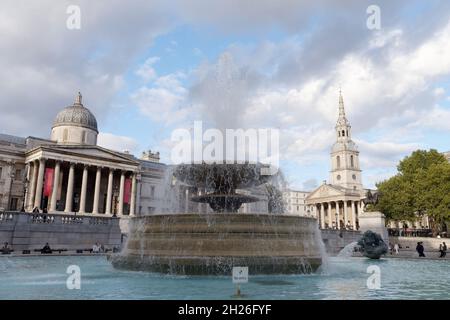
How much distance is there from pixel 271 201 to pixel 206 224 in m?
7.32

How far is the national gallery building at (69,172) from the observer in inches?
1939

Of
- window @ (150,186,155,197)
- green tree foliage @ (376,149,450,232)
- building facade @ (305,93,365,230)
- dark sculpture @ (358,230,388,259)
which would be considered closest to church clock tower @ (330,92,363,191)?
building facade @ (305,93,365,230)

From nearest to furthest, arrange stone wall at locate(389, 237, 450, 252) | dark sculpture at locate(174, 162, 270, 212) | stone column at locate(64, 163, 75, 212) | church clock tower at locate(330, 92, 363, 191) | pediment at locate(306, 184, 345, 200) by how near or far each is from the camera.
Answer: dark sculpture at locate(174, 162, 270, 212)
stone wall at locate(389, 237, 450, 252)
stone column at locate(64, 163, 75, 212)
pediment at locate(306, 184, 345, 200)
church clock tower at locate(330, 92, 363, 191)

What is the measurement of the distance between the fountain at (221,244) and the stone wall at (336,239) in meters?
25.2

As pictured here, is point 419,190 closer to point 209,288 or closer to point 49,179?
point 209,288

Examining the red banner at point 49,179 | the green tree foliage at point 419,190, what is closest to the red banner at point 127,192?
the red banner at point 49,179

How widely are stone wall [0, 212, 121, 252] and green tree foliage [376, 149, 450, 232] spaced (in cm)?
3283

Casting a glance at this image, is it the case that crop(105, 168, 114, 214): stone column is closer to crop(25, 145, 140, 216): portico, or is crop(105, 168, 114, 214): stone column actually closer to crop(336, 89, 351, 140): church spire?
crop(25, 145, 140, 216): portico

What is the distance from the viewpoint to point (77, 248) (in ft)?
92.8

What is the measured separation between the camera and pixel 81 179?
5706 cm

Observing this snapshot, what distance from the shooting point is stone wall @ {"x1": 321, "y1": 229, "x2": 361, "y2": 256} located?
117ft

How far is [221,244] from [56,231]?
70.6ft
